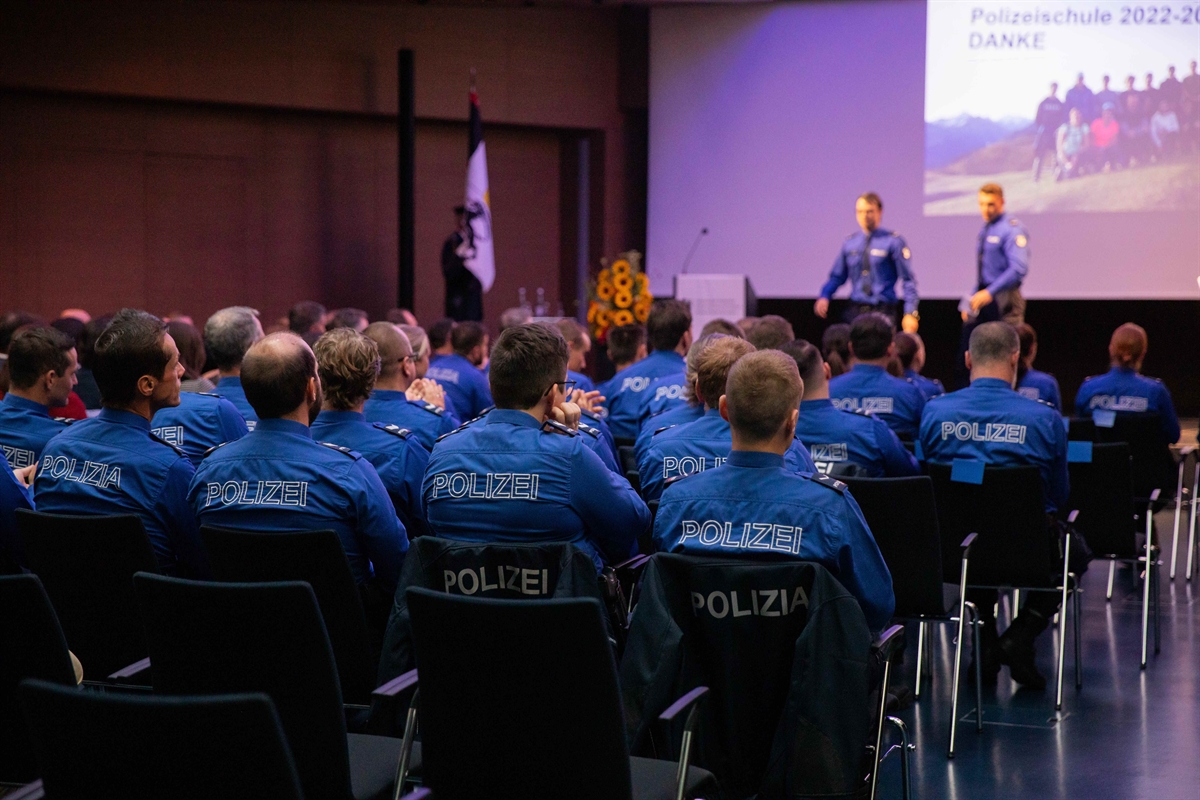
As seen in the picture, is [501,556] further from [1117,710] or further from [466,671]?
[1117,710]

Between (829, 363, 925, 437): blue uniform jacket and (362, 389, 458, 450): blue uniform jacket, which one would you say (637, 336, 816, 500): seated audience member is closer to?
(362, 389, 458, 450): blue uniform jacket

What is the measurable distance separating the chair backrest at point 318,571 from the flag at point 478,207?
28.4 feet

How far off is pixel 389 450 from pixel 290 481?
27.2 inches

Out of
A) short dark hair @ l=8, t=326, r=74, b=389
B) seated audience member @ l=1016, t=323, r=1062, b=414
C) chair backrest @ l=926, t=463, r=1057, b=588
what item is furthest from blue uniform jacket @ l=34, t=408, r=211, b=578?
seated audience member @ l=1016, t=323, r=1062, b=414

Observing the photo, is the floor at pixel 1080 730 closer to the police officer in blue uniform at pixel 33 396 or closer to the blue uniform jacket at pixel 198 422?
the blue uniform jacket at pixel 198 422

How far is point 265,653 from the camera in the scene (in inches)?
Result: 89.8

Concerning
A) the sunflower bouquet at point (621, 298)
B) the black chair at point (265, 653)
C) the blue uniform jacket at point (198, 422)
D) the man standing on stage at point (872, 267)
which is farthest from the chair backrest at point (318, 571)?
the sunflower bouquet at point (621, 298)

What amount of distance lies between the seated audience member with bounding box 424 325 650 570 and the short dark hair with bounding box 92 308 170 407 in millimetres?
975

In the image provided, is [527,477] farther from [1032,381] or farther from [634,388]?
[1032,381]

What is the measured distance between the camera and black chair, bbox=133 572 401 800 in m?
2.23

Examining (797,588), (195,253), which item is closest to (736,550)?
(797,588)

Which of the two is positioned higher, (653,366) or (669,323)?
(669,323)

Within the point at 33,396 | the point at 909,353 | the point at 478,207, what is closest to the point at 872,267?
the point at 909,353

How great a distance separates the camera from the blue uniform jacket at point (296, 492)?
3.05 metres
